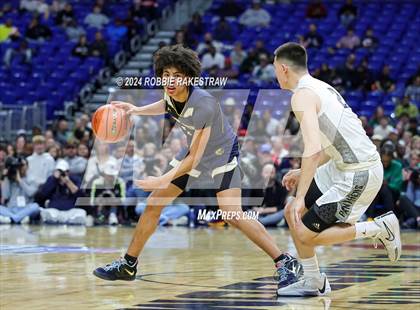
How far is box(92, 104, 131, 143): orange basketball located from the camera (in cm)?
845

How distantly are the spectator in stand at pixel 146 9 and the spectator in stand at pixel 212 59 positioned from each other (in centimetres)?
372

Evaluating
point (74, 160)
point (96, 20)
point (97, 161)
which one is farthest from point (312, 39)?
point (97, 161)

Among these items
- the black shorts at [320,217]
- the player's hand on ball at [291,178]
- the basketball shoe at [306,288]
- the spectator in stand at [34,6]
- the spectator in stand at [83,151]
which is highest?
the spectator in stand at [34,6]

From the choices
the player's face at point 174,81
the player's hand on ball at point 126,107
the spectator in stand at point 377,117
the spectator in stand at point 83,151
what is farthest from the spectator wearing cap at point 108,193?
the player's face at point 174,81

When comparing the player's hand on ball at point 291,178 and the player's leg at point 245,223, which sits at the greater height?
the player's hand on ball at point 291,178

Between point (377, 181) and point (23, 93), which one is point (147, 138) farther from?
point (377, 181)

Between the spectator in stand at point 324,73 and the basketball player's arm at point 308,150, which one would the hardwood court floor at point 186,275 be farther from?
the spectator in stand at point 324,73

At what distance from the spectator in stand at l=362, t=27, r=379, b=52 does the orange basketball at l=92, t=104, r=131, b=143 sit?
13.4 m

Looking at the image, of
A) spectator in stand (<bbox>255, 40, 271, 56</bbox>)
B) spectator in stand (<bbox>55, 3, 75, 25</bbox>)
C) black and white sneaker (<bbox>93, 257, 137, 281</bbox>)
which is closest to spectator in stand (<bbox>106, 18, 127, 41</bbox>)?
spectator in stand (<bbox>55, 3, 75, 25</bbox>)

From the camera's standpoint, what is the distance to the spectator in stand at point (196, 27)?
2305 centimetres

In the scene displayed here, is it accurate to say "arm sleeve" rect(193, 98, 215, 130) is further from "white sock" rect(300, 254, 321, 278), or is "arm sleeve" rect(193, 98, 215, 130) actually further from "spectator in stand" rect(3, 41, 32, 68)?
"spectator in stand" rect(3, 41, 32, 68)

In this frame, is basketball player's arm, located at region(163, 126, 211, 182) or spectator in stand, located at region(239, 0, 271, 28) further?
spectator in stand, located at region(239, 0, 271, 28)

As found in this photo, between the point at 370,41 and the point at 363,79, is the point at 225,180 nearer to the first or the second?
the point at 363,79

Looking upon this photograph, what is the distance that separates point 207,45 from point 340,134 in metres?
14.5
